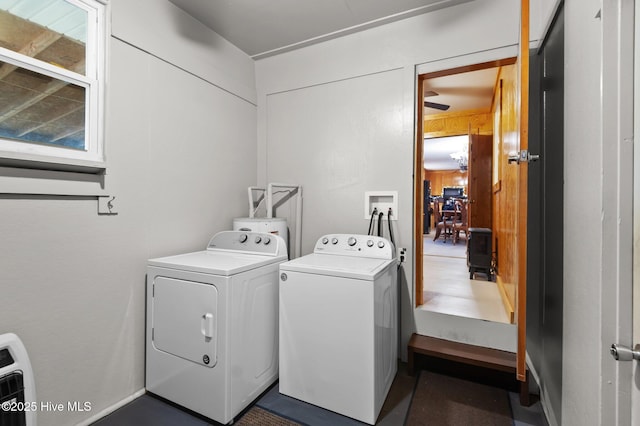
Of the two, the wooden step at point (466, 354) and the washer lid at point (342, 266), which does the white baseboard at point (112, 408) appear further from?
the wooden step at point (466, 354)

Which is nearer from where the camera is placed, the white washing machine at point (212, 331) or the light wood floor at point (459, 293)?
the white washing machine at point (212, 331)

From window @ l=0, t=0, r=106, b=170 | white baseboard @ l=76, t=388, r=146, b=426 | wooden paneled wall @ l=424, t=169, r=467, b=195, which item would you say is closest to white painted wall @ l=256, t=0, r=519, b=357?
window @ l=0, t=0, r=106, b=170

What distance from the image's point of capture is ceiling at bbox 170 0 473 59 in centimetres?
212

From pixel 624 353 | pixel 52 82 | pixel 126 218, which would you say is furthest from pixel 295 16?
pixel 624 353

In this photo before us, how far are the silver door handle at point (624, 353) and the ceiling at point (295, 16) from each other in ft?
7.46

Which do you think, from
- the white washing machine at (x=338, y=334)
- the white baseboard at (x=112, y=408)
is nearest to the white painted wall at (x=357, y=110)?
the white washing machine at (x=338, y=334)

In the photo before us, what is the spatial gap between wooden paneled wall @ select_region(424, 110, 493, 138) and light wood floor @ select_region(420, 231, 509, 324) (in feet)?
7.58

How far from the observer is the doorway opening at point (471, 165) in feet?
7.79

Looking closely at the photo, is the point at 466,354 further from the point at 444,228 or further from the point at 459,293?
the point at 444,228

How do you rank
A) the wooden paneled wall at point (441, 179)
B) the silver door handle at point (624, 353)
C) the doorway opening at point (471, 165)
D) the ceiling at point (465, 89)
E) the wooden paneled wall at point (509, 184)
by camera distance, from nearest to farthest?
the silver door handle at point (624, 353), the wooden paneled wall at point (509, 184), the doorway opening at point (471, 165), the ceiling at point (465, 89), the wooden paneled wall at point (441, 179)

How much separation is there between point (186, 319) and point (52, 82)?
1461 mm

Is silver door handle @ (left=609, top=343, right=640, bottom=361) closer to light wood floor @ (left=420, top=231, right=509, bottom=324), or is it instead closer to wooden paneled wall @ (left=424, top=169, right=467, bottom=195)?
light wood floor @ (left=420, top=231, right=509, bottom=324)

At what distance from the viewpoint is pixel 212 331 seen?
161cm

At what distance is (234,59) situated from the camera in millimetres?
2674
